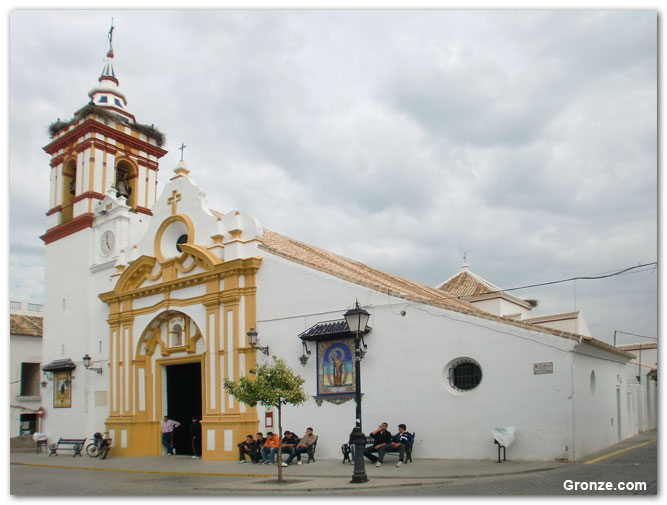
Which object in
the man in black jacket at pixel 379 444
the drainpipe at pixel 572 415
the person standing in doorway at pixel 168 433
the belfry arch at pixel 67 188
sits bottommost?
the person standing in doorway at pixel 168 433

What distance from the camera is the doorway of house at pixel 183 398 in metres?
21.3

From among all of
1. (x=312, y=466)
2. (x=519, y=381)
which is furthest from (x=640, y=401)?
(x=312, y=466)

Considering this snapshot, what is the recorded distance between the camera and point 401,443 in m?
14.9

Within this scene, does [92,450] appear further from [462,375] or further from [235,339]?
[462,375]

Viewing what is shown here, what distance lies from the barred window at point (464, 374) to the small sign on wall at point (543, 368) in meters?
1.34

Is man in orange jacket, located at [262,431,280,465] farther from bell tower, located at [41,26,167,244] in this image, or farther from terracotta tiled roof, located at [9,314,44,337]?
terracotta tiled roof, located at [9,314,44,337]

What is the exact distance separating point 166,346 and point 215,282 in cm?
340

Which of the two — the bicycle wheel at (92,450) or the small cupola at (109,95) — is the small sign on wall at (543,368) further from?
the small cupola at (109,95)

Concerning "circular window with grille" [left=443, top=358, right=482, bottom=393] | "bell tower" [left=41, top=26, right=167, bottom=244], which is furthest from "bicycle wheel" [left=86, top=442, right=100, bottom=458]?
"circular window with grille" [left=443, top=358, right=482, bottom=393]

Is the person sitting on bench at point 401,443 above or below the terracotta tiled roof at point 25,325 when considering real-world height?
below

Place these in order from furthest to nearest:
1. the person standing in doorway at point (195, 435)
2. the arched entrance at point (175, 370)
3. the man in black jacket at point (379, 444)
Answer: the arched entrance at point (175, 370), the person standing in doorway at point (195, 435), the man in black jacket at point (379, 444)

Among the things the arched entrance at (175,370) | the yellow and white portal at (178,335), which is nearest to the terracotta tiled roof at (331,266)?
the yellow and white portal at (178,335)

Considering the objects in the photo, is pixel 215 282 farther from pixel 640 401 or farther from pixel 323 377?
pixel 640 401

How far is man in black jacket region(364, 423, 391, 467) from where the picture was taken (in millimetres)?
14986
